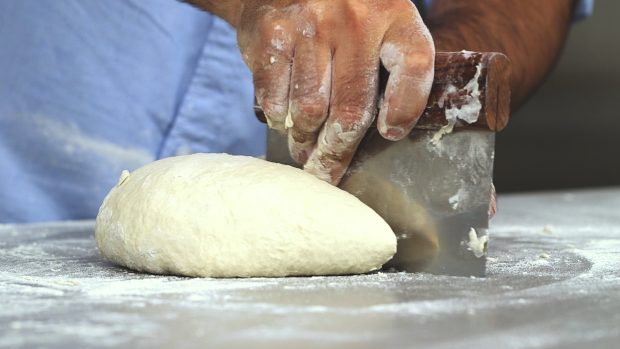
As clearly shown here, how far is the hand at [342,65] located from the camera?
1.08 metres

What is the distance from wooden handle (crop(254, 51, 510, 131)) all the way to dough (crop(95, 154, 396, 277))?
0.57 feet

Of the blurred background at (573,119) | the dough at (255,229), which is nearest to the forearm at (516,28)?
the dough at (255,229)

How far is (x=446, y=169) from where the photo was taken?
1.12 meters

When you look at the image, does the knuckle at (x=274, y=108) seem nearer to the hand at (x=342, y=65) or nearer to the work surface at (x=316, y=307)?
the hand at (x=342, y=65)

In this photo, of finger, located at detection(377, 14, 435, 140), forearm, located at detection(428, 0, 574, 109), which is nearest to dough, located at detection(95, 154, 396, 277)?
finger, located at detection(377, 14, 435, 140)

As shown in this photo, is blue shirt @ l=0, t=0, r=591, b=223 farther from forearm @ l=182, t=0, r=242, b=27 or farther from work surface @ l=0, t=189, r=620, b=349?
forearm @ l=182, t=0, r=242, b=27

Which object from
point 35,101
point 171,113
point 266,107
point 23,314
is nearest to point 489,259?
point 266,107

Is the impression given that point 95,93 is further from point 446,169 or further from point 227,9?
point 446,169

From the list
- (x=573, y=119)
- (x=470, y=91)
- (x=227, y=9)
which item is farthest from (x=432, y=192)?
Answer: (x=573, y=119)

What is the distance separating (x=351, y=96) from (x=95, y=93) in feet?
3.24

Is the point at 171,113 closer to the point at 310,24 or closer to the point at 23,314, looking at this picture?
the point at 310,24

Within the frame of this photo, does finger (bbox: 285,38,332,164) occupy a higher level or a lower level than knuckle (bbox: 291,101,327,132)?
higher

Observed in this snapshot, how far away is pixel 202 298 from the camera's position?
95 centimetres

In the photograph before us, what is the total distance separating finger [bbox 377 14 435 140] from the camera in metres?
1.08
